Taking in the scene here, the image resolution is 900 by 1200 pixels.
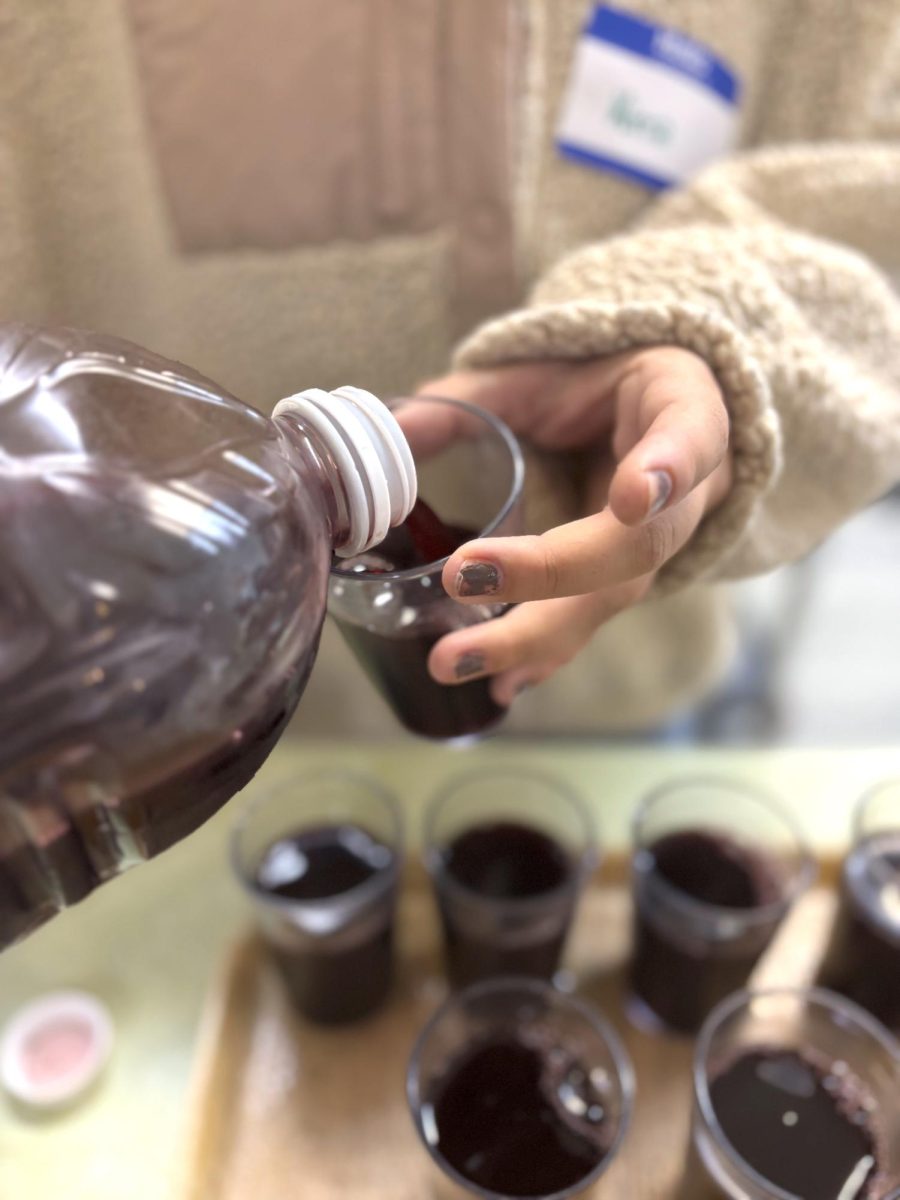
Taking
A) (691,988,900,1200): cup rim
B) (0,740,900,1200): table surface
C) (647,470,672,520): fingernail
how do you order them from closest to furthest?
(647,470,672,520): fingernail, (691,988,900,1200): cup rim, (0,740,900,1200): table surface

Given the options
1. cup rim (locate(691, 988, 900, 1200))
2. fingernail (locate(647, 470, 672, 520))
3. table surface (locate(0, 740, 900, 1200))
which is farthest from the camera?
table surface (locate(0, 740, 900, 1200))

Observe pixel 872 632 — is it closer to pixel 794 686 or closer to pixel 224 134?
pixel 794 686

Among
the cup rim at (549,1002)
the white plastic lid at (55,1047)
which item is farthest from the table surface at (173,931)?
the cup rim at (549,1002)

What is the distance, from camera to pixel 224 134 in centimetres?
43

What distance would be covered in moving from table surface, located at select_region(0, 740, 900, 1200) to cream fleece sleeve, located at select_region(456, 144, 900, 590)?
0.28 meters

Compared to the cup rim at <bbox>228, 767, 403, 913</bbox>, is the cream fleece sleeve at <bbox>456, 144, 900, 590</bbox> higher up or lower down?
higher up

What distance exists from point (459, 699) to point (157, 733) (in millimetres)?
133

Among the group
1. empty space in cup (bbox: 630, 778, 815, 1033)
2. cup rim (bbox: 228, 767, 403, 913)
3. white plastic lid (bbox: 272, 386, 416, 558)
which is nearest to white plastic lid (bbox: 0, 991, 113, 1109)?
cup rim (bbox: 228, 767, 403, 913)

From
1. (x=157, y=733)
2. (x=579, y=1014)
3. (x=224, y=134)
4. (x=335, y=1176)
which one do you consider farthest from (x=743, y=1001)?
(x=224, y=134)

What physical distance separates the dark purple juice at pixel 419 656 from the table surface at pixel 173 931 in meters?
0.28

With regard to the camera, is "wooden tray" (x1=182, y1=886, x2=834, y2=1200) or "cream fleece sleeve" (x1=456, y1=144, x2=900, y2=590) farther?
"wooden tray" (x1=182, y1=886, x2=834, y2=1200)

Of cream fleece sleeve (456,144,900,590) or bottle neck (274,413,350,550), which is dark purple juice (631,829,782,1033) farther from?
bottle neck (274,413,350,550)

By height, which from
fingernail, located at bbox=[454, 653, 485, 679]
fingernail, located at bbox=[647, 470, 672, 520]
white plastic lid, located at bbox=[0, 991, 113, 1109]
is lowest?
white plastic lid, located at bbox=[0, 991, 113, 1109]

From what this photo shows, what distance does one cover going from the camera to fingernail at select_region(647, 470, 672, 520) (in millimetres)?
240
